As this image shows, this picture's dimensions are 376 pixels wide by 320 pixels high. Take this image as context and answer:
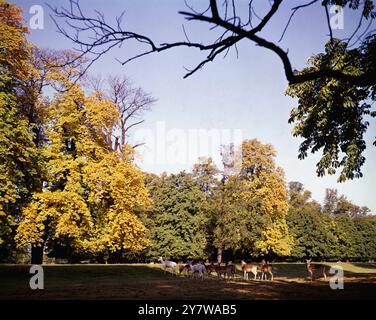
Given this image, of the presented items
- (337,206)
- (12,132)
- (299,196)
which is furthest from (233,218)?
(337,206)

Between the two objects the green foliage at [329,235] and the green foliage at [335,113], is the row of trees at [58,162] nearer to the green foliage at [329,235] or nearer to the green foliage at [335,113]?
the green foliage at [335,113]

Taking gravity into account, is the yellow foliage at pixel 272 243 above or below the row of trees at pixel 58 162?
below

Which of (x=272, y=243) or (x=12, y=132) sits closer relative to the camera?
(x=12, y=132)

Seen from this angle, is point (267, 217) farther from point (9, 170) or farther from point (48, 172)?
point (9, 170)

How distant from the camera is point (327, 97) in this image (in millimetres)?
16062

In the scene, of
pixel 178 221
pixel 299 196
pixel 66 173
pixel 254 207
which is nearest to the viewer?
pixel 66 173

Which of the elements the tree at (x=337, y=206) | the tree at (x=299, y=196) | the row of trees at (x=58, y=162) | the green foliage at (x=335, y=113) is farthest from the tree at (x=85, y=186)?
the tree at (x=337, y=206)

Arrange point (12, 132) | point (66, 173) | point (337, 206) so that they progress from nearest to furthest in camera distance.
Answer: point (12, 132) < point (66, 173) < point (337, 206)

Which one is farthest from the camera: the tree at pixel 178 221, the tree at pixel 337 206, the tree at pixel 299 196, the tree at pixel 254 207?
the tree at pixel 337 206

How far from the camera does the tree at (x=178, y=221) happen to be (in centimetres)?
4622

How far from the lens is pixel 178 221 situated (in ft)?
158

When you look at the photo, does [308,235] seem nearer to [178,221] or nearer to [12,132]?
[178,221]

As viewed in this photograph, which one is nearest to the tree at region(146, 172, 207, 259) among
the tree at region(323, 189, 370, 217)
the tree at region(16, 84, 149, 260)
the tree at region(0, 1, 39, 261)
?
the tree at region(16, 84, 149, 260)

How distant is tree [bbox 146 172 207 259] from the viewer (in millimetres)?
46219
